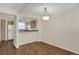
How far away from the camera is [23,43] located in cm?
368

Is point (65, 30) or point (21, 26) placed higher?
point (21, 26)

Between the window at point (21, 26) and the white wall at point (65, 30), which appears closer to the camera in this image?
the white wall at point (65, 30)

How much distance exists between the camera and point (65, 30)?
290 centimetres

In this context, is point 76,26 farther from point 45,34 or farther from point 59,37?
point 45,34

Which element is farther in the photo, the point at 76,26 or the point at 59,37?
the point at 59,37

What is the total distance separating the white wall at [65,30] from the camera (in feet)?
8.29

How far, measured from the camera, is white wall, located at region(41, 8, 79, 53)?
2.53 m

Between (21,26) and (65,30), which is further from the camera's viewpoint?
(21,26)

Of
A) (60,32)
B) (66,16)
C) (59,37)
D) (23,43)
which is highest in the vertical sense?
(66,16)

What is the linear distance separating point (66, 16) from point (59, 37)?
890 millimetres

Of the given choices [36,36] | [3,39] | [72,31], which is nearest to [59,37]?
[72,31]

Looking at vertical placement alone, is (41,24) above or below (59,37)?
above

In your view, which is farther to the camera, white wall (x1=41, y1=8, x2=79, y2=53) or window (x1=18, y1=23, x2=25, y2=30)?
window (x1=18, y1=23, x2=25, y2=30)
